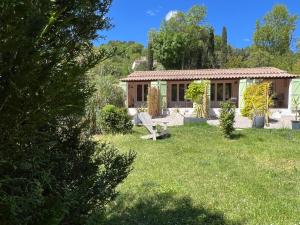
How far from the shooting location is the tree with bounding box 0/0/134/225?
93.6 inches

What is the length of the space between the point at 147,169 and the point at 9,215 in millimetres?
7286

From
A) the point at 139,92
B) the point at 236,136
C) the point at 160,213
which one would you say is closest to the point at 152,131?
the point at 236,136

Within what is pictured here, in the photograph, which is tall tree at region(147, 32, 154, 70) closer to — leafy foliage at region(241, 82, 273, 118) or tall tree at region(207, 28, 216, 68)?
tall tree at region(207, 28, 216, 68)

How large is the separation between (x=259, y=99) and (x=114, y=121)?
915 cm

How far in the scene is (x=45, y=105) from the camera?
2.53 meters

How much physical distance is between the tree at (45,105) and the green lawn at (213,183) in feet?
8.57

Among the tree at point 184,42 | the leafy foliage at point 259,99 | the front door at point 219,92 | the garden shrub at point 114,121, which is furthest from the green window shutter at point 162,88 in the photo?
the tree at point 184,42

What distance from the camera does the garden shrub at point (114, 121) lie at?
17264 millimetres

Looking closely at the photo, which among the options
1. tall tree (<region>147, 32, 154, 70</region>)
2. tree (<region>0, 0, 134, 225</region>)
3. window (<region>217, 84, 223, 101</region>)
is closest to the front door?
window (<region>217, 84, 223, 101</region>)

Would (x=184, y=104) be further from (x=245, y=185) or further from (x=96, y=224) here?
(x=96, y=224)

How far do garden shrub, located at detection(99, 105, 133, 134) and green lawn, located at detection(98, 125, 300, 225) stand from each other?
2.68m

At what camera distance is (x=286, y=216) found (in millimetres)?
6156

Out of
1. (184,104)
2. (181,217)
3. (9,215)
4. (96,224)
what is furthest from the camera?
(184,104)

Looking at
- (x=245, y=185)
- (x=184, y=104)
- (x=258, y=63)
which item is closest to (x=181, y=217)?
(x=245, y=185)
